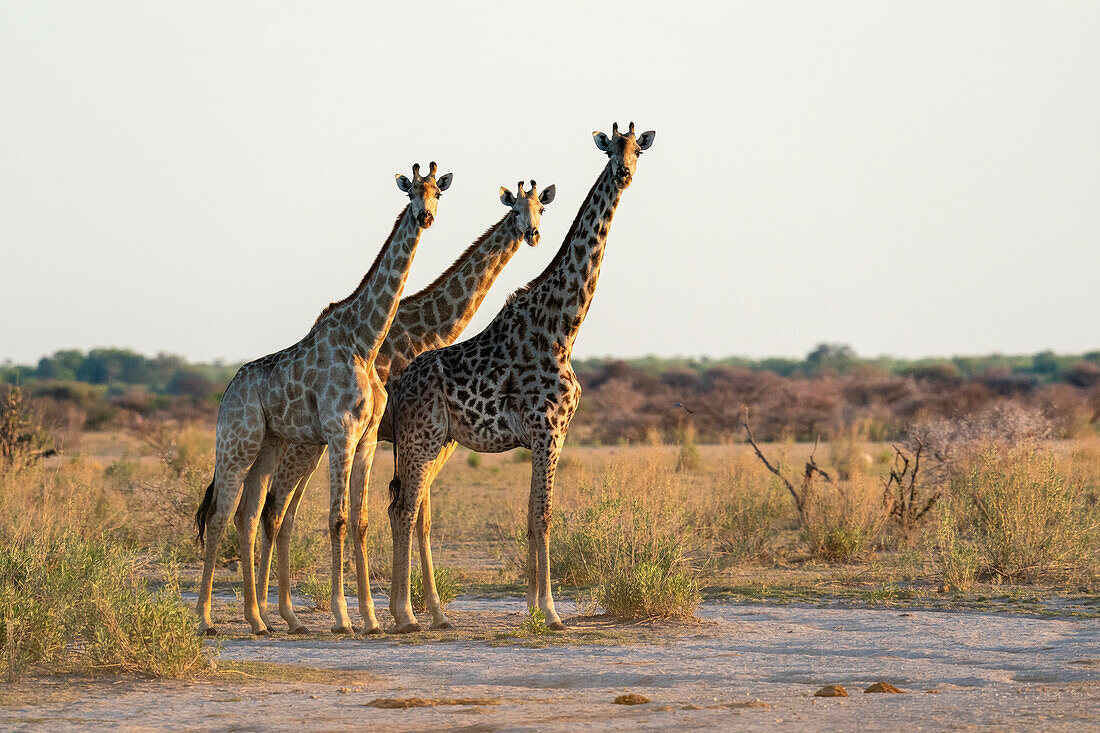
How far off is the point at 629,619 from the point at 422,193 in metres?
3.71

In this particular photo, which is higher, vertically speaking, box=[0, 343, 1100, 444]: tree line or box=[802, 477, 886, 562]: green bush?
box=[0, 343, 1100, 444]: tree line

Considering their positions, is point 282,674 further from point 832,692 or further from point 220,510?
point 832,692

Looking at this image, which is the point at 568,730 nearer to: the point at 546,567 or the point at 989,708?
the point at 989,708

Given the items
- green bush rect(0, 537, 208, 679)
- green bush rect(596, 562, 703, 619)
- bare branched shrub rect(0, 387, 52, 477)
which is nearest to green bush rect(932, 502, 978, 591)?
green bush rect(596, 562, 703, 619)

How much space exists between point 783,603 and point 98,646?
592cm

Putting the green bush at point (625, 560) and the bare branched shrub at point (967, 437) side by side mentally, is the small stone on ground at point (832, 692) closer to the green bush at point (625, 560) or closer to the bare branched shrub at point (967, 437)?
the green bush at point (625, 560)

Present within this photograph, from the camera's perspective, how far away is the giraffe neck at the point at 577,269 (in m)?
10.2

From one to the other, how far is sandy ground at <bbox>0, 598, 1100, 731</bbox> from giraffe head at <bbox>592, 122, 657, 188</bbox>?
356cm

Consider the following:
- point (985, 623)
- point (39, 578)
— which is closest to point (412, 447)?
point (39, 578)

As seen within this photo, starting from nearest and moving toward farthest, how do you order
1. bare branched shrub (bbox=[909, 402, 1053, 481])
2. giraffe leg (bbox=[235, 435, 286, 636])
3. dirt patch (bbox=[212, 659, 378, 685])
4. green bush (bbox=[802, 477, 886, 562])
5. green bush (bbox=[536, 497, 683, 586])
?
dirt patch (bbox=[212, 659, 378, 685]), giraffe leg (bbox=[235, 435, 286, 636]), green bush (bbox=[536, 497, 683, 586]), green bush (bbox=[802, 477, 886, 562]), bare branched shrub (bbox=[909, 402, 1053, 481])

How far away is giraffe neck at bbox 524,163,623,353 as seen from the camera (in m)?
10.2

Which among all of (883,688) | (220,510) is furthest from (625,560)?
(883,688)

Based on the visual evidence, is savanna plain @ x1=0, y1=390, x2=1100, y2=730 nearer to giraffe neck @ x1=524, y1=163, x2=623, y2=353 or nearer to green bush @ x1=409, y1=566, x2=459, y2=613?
green bush @ x1=409, y1=566, x2=459, y2=613

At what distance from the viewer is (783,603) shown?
11.3 m
